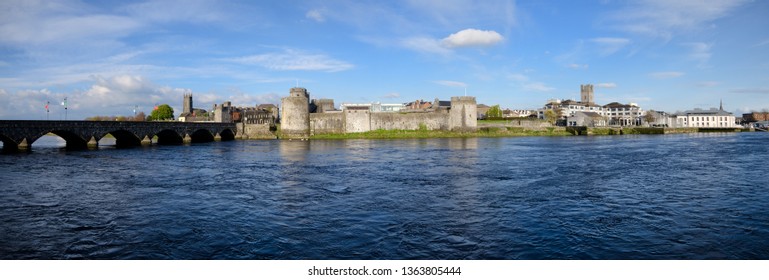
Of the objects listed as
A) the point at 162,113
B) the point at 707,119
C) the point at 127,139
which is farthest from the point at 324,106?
the point at 707,119

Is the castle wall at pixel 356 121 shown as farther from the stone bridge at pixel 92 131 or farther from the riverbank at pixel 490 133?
the stone bridge at pixel 92 131

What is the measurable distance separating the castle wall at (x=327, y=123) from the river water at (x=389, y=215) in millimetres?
42026

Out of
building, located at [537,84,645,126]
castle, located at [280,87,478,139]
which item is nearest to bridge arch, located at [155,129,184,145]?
castle, located at [280,87,478,139]

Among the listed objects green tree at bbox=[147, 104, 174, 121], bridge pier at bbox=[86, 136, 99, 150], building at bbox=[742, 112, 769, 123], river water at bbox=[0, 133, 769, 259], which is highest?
green tree at bbox=[147, 104, 174, 121]

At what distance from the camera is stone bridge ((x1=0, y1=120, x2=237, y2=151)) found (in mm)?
29562

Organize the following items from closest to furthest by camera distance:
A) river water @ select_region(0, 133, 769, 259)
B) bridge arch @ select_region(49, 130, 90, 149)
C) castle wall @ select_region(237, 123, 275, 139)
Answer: river water @ select_region(0, 133, 769, 259), bridge arch @ select_region(49, 130, 90, 149), castle wall @ select_region(237, 123, 275, 139)

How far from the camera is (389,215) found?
991cm

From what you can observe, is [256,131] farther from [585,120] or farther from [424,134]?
[585,120]

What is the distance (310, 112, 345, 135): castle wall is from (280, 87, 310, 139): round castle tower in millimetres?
2304

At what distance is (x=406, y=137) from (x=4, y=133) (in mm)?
37700

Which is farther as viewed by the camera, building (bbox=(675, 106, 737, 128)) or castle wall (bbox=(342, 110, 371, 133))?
building (bbox=(675, 106, 737, 128))

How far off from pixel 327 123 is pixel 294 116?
4824mm

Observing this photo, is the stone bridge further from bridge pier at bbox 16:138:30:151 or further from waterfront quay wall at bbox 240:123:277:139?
waterfront quay wall at bbox 240:123:277:139

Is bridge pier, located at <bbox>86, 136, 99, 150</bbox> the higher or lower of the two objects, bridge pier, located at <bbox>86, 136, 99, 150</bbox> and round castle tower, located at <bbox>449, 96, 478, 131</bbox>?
the lower
